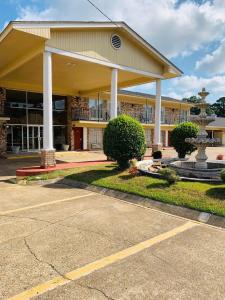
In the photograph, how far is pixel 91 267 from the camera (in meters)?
4.46

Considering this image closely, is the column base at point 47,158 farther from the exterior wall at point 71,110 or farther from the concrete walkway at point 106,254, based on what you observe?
the exterior wall at point 71,110

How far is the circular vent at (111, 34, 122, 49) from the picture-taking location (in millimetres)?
16328

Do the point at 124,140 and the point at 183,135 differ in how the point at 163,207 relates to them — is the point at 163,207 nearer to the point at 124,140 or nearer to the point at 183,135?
the point at 124,140

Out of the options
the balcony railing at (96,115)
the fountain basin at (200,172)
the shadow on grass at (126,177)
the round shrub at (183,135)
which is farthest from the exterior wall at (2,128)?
the fountain basin at (200,172)

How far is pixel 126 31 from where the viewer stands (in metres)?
16.3

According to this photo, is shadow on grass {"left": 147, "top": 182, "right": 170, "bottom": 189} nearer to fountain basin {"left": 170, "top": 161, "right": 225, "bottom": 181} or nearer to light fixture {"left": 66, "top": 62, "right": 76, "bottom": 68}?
fountain basin {"left": 170, "top": 161, "right": 225, "bottom": 181}

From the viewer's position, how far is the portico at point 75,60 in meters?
13.2

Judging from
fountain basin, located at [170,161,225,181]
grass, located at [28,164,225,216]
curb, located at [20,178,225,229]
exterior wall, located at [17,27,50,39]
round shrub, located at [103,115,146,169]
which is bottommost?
curb, located at [20,178,225,229]

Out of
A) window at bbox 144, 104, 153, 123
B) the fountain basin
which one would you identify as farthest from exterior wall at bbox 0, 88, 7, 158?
window at bbox 144, 104, 153, 123

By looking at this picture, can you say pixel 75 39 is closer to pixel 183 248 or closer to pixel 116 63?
pixel 116 63

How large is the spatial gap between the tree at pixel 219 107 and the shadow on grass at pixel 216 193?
86.7 meters

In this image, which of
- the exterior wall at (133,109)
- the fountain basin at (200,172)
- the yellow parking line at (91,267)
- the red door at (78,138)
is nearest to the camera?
the yellow parking line at (91,267)

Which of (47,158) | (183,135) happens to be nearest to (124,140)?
(47,158)

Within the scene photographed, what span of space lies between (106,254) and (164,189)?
434 centimetres
